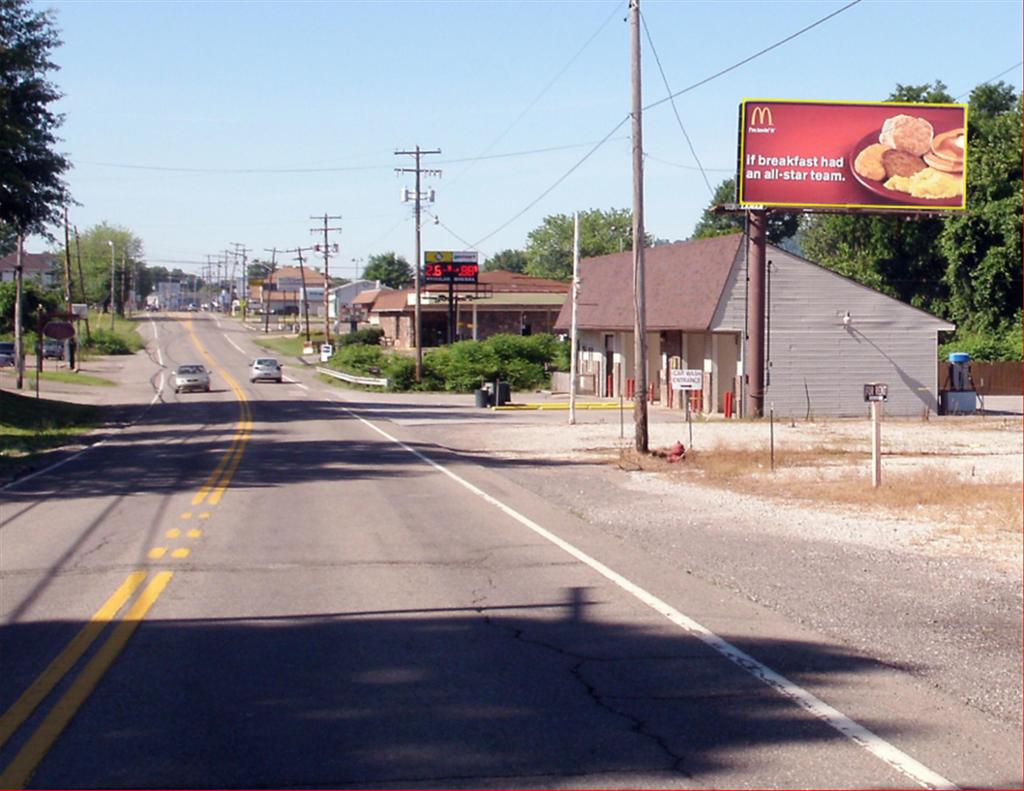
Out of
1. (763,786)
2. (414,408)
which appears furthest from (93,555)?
(414,408)

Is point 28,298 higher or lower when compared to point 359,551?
higher

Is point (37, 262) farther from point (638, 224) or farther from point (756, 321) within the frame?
point (638, 224)

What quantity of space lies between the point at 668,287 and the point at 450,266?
96.1 feet

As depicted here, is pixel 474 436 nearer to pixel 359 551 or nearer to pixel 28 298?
pixel 359 551

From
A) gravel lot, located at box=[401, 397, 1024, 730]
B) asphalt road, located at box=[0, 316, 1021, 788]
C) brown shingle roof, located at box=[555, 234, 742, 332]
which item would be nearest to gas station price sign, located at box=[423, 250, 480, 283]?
brown shingle roof, located at box=[555, 234, 742, 332]

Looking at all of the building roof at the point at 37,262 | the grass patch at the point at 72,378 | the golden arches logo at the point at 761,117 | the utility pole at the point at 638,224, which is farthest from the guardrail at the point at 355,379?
the building roof at the point at 37,262

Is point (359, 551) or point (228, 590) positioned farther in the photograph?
point (359, 551)

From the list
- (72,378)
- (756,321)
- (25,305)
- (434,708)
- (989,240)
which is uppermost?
(989,240)

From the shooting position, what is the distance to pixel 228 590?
11.3 meters

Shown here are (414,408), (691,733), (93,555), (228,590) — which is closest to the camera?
(691,733)

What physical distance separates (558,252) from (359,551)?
136 m

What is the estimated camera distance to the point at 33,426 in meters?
37.4

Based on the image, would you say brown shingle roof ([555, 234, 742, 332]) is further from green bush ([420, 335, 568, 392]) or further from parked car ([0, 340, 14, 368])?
parked car ([0, 340, 14, 368])

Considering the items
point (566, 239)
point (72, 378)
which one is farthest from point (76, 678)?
point (566, 239)
